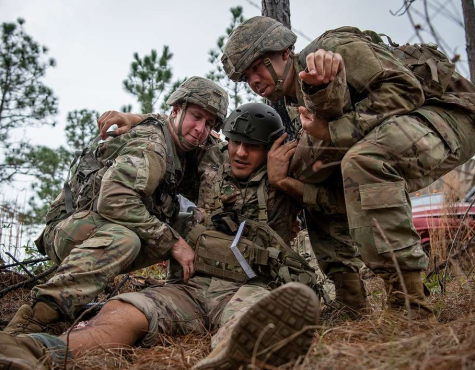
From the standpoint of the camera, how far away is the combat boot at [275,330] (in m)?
1.80

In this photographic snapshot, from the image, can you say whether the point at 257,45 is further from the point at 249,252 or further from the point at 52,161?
the point at 52,161

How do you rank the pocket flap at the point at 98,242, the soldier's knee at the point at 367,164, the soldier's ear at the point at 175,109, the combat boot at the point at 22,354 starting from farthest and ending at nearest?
the soldier's ear at the point at 175,109
the pocket flap at the point at 98,242
the soldier's knee at the point at 367,164
the combat boot at the point at 22,354

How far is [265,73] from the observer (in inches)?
142

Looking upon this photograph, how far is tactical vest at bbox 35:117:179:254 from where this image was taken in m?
3.63

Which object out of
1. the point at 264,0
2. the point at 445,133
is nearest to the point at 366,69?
the point at 445,133

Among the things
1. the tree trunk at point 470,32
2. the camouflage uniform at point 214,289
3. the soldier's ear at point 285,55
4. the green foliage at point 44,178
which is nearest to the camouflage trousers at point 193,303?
the camouflage uniform at point 214,289


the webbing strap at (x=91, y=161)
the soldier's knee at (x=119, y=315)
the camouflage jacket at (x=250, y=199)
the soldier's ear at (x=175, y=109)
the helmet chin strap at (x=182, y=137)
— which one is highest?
the soldier's ear at (x=175, y=109)

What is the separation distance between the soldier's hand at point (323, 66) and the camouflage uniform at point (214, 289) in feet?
3.31

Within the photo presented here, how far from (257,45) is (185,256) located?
5.17 feet

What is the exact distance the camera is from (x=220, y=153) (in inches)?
158

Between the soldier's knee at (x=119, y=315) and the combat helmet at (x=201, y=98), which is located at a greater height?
the combat helmet at (x=201, y=98)

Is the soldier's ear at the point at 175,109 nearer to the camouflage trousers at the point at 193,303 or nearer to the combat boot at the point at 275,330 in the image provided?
the camouflage trousers at the point at 193,303

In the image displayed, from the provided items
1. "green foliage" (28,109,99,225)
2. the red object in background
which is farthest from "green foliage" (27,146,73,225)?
the red object in background

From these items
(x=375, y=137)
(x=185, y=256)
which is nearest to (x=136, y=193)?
(x=185, y=256)
